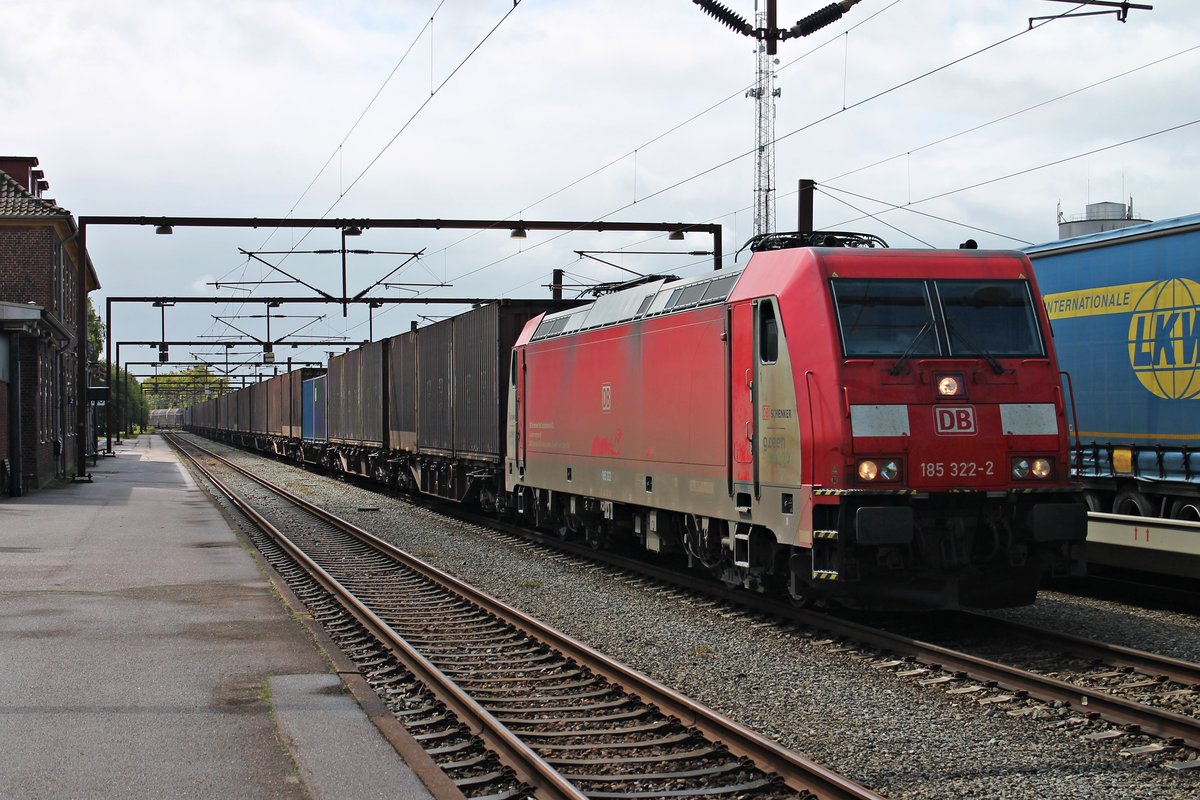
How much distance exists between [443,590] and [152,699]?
5687mm

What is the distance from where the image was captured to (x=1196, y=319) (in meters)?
10.8

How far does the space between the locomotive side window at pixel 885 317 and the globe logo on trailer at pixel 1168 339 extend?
2.69 metres

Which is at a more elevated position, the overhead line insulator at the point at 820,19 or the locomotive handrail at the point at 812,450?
the overhead line insulator at the point at 820,19

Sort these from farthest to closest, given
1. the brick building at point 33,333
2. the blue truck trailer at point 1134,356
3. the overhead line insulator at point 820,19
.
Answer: the brick building at point 33,333, the overhead line insulator at point 820,19, the blue truck trailer at point 1134,356

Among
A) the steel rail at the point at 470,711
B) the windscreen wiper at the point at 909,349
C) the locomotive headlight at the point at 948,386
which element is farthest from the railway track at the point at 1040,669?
the steel rail at the point at 470,711

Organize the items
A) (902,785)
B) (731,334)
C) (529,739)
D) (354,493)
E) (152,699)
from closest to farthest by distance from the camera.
A: (902,785)
(529,739)
(152,699)
(731,334)
(354,493)

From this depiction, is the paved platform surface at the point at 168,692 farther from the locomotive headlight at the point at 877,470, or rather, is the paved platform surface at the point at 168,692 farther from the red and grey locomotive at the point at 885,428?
the locomotive headlight at the point at 877,470

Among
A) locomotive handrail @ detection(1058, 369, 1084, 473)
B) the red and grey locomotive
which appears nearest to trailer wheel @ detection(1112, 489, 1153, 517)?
locomotive handrail @ detection(1058, 369, 1084, 473)

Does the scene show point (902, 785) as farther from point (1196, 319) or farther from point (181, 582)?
point (181, 582)

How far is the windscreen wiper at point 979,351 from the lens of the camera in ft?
31.9

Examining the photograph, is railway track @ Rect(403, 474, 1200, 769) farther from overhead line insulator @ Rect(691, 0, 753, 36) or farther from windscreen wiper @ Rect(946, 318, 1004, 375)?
overhead line insulator @ Rect(691, 0, 753, 36)

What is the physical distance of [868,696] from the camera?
7848mm

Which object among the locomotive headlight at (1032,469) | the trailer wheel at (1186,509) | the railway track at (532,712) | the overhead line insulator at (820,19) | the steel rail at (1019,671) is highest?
the overhead line insulator at (820,19)

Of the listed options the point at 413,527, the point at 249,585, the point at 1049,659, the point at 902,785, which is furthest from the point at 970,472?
the point at 413,527
